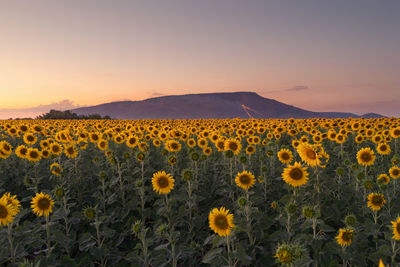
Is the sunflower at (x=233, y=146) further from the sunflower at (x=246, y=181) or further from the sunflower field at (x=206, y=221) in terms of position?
the sunflower at (x=246, y=181)

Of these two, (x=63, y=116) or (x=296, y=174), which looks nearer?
(x=296, y=174)

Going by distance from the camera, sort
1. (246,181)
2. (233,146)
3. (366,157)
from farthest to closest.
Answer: (233,146) → (366,157) → (246,181)

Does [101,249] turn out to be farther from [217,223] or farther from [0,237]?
[217,223]

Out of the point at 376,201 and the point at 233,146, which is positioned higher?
the point at 233,146

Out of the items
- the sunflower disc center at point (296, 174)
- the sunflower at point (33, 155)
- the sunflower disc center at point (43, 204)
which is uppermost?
the sunflower at point (33, 155)

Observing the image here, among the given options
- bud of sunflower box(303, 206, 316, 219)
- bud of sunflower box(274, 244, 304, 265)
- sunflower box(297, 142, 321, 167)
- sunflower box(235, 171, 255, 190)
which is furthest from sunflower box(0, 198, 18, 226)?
sunflower box(297, 142, 321, 167)

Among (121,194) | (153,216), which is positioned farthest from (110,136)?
(153,216)

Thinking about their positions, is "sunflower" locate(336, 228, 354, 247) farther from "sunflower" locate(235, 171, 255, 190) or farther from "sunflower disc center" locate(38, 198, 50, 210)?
"sunflower disc center" locate(38, 198, 50, 210)

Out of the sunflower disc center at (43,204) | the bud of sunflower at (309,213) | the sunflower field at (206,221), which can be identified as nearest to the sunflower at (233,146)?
the sunflower field at (206,221)

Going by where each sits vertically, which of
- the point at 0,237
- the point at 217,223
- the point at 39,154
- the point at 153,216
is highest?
the point at 39,154

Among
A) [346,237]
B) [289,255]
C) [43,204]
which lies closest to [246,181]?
[346,237]

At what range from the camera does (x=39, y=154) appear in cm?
719

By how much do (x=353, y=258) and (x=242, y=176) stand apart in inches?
82.1

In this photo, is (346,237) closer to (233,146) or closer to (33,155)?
(233,146)
